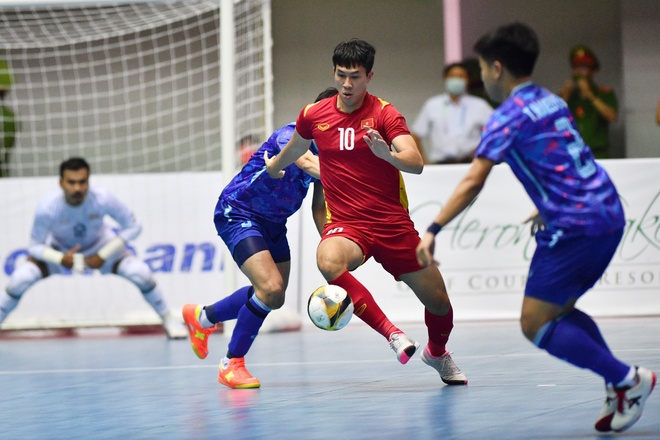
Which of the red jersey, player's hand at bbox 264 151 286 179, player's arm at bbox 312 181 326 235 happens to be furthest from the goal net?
the red jersey

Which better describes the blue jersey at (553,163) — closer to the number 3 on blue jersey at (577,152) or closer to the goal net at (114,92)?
the number 3 on blue jersey at (577,152)

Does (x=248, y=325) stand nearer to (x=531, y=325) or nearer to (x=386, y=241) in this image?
(x=386, y=241)

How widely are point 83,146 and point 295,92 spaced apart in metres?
3.12

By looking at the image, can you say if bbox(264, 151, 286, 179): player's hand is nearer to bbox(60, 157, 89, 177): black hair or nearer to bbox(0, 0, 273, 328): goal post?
bbox(60, 157, 89, 177): black hair

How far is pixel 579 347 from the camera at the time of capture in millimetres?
4910

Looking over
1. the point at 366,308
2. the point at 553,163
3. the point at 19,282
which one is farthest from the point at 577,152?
the point at 19,282

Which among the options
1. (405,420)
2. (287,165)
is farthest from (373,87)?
(405,420)

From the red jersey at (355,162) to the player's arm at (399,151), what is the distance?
0.21 m

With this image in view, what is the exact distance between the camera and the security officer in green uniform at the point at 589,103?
13853mm

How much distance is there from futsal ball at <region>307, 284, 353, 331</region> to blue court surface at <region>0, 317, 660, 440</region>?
0.44 metres

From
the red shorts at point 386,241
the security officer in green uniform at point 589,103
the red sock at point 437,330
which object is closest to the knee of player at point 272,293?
the red shorts at point 386,241

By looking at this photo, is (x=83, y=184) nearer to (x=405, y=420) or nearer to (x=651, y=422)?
(x=405, y=420)

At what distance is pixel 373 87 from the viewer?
1684cm

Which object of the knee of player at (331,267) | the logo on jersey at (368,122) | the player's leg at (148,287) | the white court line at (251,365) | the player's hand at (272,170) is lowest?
the white court line at (251,365)
